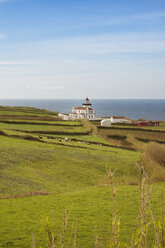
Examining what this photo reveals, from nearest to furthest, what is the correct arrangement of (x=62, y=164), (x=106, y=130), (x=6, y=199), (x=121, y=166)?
(x=6, y=199)
(x=62, y=164)
(x=121, y=166)
(x=106, y=130)

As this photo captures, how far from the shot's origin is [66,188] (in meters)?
26.6

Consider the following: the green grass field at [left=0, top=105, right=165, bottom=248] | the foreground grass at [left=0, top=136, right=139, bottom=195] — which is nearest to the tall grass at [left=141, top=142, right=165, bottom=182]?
the foreground grass at [left=0, top=136, right=139, bottom=195]

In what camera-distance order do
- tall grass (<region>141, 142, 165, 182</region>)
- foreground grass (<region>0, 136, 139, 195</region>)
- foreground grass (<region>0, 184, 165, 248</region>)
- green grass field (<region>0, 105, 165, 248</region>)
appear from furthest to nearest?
tall grass (<region>141, 142, 165, 182</region>), foreground grass (<region>0, 136, 139, 195</region>), green grass field (<region>0, 105, 165, 248</region>), foreground grass (<region>0, 184, 165, 248</region>)

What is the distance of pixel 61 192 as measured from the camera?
80.6 feet

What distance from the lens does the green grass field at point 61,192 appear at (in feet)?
44.0

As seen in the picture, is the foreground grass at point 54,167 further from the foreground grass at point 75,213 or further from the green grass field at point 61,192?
the foreground grass at point 75,213

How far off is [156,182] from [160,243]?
2412 centimetres

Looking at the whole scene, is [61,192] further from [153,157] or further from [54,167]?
[153,157]

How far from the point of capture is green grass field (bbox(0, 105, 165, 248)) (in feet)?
44.0

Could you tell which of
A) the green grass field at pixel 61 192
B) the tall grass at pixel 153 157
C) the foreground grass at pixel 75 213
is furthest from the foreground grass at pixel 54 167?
the foreground grass at pixel 75 213

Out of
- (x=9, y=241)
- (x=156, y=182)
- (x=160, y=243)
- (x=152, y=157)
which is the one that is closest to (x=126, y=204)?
(x=9, y=241)

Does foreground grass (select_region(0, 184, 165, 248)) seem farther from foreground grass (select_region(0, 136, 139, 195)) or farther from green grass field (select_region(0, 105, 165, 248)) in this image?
foreground grass (select_region(0, 136, 139, 195))

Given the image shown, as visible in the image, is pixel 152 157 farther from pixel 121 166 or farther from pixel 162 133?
pixel 162 133

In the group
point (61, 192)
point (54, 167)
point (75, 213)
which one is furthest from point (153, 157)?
point (75, 213)
